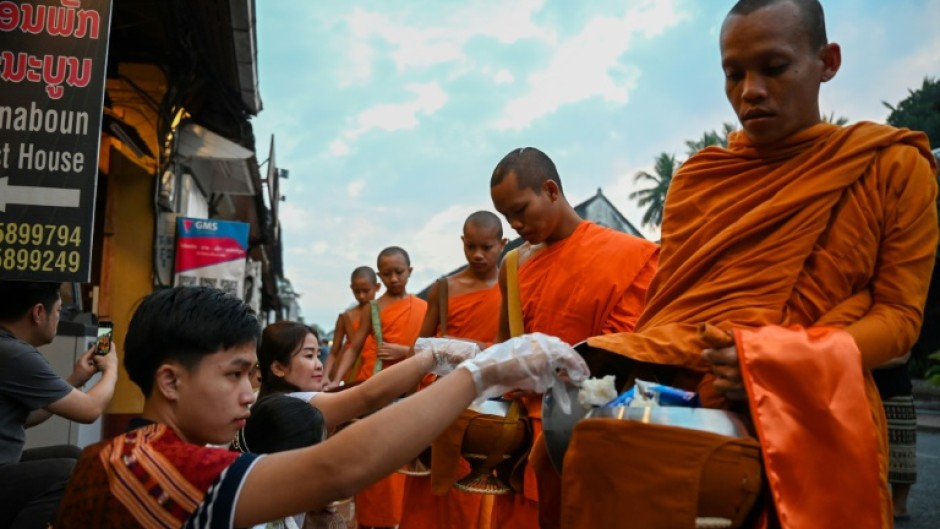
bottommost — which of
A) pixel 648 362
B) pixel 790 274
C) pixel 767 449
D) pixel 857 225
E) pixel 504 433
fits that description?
pixel 504 433

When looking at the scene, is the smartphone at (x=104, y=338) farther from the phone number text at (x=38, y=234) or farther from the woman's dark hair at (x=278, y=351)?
the woman's dark hair at (x=278, y=351)

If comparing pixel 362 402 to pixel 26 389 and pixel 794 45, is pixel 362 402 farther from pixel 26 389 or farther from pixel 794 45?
pixel 794 45

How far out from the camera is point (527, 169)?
3.59 meters

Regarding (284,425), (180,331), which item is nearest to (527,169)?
(284,425)

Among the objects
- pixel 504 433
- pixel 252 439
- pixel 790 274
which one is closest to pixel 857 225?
pixel 790 274

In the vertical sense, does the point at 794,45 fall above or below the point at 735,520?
above

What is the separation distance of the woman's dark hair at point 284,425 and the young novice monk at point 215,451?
77 centimetres

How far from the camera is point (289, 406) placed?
2.71m

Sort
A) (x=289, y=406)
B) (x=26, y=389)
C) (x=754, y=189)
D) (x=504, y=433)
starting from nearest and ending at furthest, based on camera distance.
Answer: (x=754, y=189)
(x=289, y=406)
(x=504, y=433)
(x=26, y=389)

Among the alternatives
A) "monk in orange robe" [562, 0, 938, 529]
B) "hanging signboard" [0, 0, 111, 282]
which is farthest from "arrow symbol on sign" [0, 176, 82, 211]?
"monk in orange robe" [562, 0, 938, 529]

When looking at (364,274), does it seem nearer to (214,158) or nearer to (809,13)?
(214,158)

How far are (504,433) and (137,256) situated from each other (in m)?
7.03

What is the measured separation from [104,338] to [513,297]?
1.93 meters

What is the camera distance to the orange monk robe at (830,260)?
1920mm
